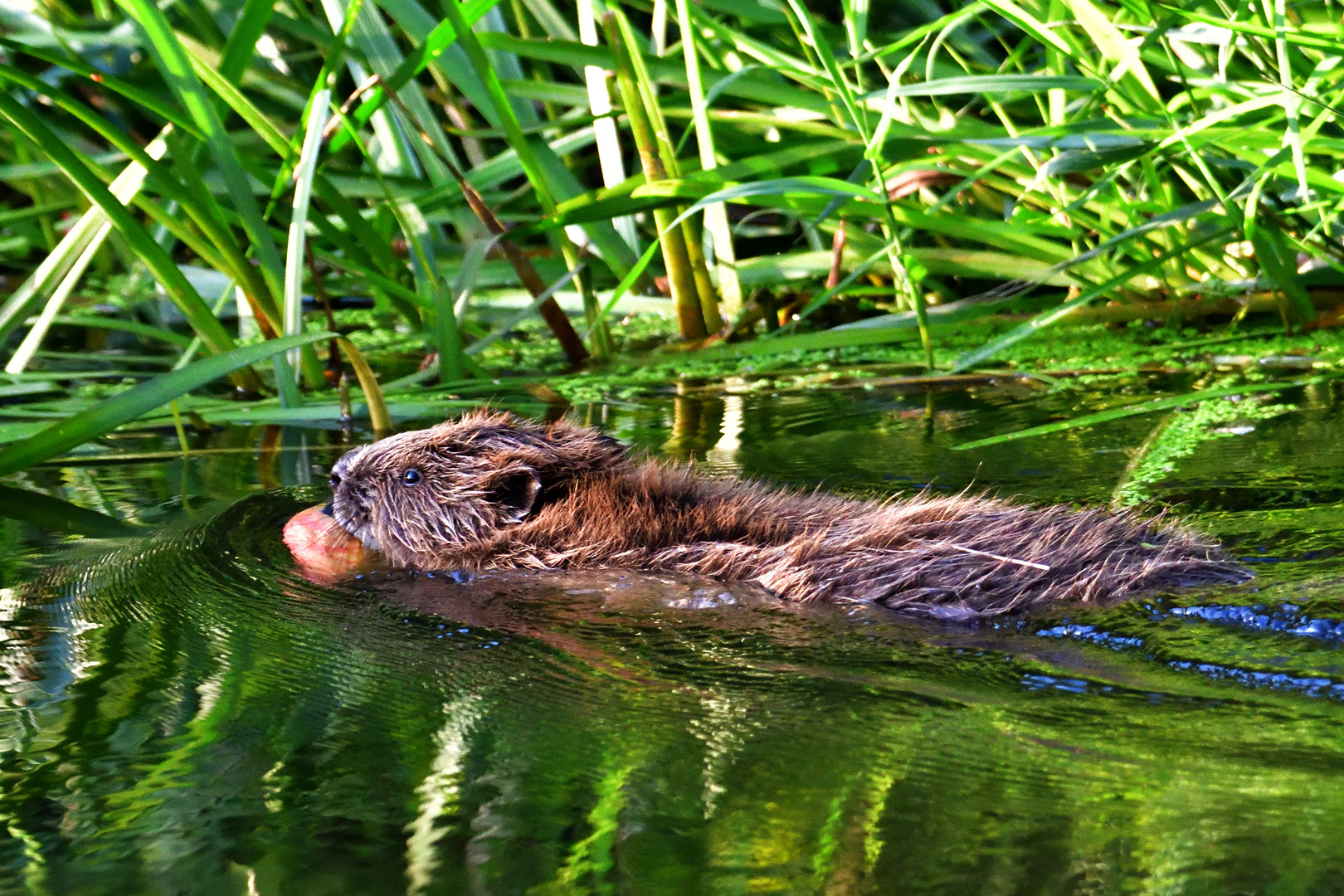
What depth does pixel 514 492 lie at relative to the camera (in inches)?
136

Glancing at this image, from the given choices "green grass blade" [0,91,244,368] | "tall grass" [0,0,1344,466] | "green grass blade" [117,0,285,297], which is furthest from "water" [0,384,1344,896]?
"green grass blade" [117,0,285,297]

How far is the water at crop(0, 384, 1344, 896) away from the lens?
1736mm

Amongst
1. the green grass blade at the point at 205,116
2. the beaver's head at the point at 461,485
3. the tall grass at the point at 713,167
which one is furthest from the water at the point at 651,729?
the green grass blade at the point at 205,116

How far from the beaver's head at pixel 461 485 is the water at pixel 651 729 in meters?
0.18

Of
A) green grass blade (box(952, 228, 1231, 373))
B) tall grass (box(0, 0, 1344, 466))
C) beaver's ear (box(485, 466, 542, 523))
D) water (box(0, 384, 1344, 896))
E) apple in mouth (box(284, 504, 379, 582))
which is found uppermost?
tall grass (box(0, 0, 1344, 466))

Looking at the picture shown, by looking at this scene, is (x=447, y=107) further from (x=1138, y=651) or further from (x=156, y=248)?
(x=1138, y=651)

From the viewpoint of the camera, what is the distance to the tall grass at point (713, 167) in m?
3.90

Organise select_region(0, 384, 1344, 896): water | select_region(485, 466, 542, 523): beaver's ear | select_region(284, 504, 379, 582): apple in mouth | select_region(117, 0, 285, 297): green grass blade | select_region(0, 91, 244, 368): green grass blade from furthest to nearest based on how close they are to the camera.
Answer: select_region(117, 0, 285, 297): green grass blade → select_region(0, 91, 244, 368): green grass blade → select_region(485, 466, 542, 523): beaver's ear → select_region(284, 504, 379, 582): apple in mouth → select_region(0, 384, 1344, 896): water

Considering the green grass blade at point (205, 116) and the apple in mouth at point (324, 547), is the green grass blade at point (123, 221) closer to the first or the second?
the green grass blade at point (205, 116)

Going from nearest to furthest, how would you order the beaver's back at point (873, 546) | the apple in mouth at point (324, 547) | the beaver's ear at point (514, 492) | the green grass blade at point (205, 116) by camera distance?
the beaver's back at point (873, 546) → the apple in mouth at point (324, 547) → the beaver's ear at point (514, 492) → the green grass blade at point (205, 116)

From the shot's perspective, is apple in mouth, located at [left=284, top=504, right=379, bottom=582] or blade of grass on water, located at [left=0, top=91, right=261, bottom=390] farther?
blade of grass on water, located at [left=0, top=91, right=261, bottom=390]

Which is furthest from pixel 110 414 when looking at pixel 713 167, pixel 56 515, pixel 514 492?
pixel 713 167

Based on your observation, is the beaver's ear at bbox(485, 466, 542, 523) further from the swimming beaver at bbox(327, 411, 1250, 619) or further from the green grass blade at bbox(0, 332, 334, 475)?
the green grass blade at bbox(0, 332, 334, 475)

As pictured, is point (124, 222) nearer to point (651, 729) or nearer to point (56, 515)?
point (56, 515)
